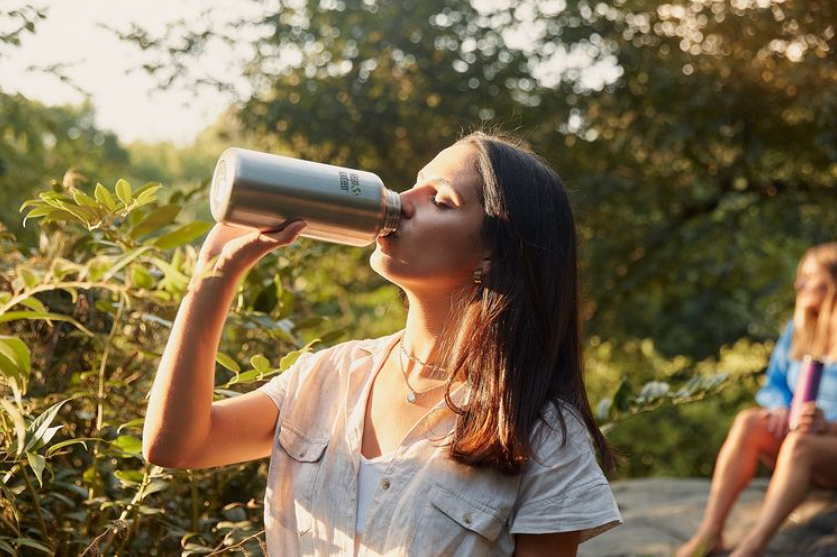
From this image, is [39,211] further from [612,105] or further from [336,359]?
[612,105]

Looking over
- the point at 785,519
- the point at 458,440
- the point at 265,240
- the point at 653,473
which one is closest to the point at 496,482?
the point at 458,440

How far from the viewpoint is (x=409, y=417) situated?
1907 millimetres

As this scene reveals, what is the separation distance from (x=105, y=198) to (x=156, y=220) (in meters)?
0.40

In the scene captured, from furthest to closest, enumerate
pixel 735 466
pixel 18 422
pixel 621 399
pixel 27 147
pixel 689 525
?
pixel 27 147
pixel 689 525
pixel 735 466
pixel 621 399
pixel 18 422

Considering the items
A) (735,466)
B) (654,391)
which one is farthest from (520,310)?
(735,466)

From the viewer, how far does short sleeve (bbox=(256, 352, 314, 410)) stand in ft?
6.61

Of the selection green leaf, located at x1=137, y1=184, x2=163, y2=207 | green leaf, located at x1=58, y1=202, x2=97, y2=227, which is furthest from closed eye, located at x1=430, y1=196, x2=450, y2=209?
green leaf, located at x1=58, y1=202, x2=97, y2=227

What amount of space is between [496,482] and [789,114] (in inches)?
252

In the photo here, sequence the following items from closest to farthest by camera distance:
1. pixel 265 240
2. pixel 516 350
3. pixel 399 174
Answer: pixel 265 240 → pixel 516 350 → pixel 399 174

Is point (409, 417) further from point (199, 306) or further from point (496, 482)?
point (199, 306)

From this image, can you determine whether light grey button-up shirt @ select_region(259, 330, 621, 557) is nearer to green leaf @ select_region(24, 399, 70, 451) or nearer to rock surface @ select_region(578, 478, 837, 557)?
green leaf @ select_region(24, 399, 70, 451)

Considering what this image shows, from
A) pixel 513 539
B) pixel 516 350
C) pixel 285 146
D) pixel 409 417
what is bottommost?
pixel 285 146

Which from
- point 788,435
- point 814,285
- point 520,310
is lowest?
point 788,435

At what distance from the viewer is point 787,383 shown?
16.5ft
